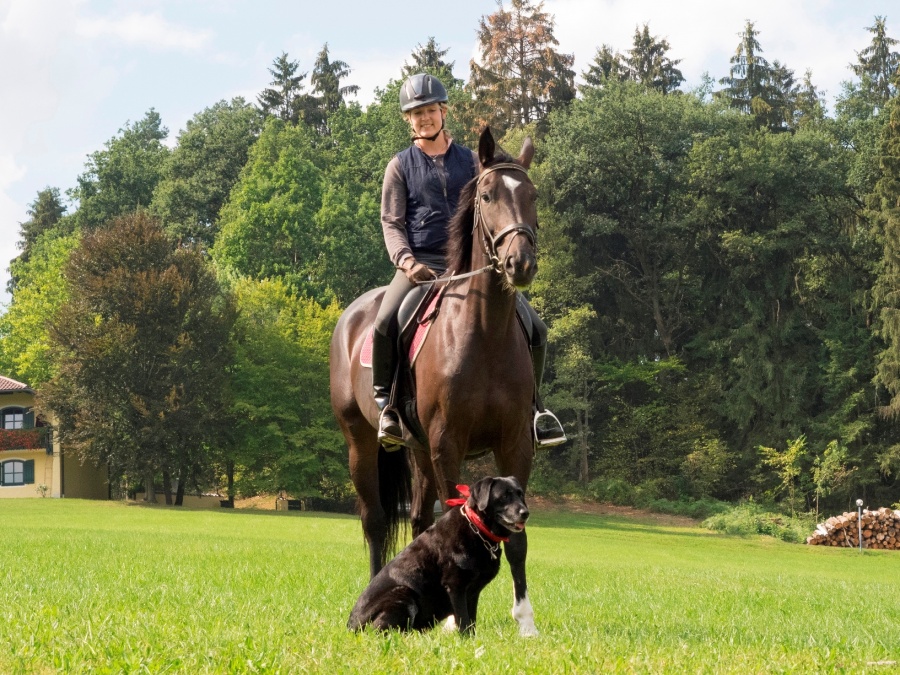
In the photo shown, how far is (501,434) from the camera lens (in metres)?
7.82

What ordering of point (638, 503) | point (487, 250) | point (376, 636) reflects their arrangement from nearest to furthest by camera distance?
1. point (376, 636)
2. point (487, 250)
3. point (638, 503)

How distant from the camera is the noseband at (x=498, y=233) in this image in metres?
7.29

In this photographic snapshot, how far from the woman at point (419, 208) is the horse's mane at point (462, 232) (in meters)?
0.53

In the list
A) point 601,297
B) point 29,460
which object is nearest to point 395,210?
point 601,297

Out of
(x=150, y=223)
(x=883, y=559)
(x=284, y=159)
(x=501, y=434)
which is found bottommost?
(x=883, y=559)

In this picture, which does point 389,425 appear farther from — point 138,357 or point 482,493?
point 138,357

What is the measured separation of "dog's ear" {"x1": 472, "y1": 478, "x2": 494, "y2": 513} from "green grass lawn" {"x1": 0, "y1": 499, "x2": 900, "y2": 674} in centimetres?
79

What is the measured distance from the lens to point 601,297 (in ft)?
209

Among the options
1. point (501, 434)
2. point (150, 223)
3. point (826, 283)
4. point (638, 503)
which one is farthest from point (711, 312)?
point (501, 434)

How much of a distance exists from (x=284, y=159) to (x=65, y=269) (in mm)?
14985

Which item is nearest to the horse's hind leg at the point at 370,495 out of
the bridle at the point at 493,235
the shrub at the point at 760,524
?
the bridle at the point at 493,235

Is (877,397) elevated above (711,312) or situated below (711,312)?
below

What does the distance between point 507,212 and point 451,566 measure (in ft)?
7.87

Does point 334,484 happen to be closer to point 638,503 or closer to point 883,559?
point 638,503
